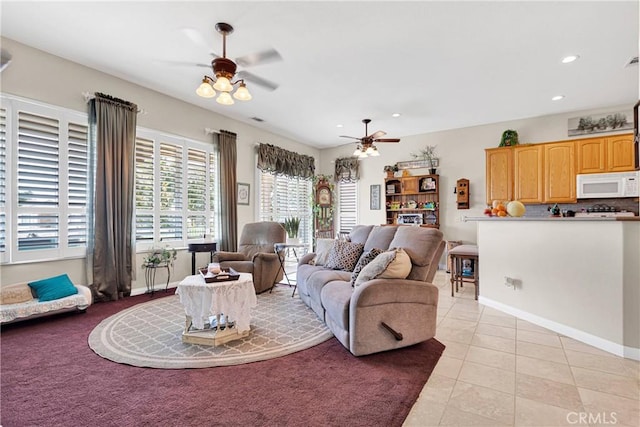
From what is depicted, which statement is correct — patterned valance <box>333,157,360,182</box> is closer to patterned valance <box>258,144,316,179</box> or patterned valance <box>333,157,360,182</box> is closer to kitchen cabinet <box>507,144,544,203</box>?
patterned valance <box>258,144,316,179</box>

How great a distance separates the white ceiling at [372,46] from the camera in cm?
275

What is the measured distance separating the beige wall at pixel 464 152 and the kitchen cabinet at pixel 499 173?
1.24 feet

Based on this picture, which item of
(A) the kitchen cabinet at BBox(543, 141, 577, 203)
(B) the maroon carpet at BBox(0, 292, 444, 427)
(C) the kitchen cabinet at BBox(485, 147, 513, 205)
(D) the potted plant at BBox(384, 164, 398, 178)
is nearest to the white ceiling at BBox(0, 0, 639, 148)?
(A) the kitchen cabinet at BBox(543, 141, 577, 203)

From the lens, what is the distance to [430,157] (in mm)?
6746

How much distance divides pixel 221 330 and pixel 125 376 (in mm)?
790

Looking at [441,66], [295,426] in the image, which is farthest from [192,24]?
[295,426]

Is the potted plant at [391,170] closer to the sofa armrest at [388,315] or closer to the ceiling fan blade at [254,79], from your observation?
the ceiling fan blade at [254,79]

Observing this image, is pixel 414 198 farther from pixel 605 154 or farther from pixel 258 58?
pixel 258 58

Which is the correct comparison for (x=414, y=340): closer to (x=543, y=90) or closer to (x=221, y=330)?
(x=221, y=330)

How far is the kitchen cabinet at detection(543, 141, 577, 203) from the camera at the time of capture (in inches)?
199

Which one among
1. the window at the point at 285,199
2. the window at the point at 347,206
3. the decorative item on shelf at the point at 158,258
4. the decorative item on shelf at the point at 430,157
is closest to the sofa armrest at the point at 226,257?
the decorative item on shelf at the point at 158,258

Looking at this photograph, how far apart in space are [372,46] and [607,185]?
4450mm

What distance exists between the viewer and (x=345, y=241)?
13.0ft

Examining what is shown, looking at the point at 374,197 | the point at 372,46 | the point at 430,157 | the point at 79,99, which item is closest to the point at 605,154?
the point at 430,157
